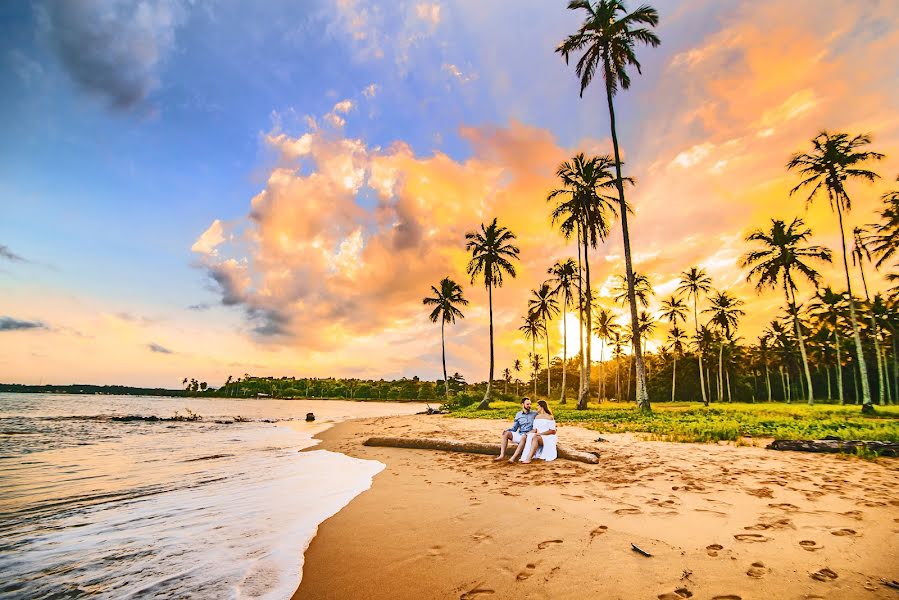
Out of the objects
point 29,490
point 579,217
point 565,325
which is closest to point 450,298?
point 565,325

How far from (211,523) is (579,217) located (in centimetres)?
2806

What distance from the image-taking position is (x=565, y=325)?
4188 centimetres

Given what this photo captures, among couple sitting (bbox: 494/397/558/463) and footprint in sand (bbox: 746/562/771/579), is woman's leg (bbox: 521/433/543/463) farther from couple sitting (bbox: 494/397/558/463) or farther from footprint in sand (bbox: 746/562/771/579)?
footprint in sand (bbox: 746/562/771/579)

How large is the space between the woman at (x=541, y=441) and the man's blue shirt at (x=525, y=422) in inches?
4.8

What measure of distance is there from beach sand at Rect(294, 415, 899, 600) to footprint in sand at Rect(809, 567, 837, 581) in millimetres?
17

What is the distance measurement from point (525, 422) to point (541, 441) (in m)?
0.53

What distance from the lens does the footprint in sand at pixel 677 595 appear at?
2.63 meters

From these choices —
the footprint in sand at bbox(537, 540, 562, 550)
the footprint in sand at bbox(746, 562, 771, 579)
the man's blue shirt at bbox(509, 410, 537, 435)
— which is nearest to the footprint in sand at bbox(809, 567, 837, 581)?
the footprint in sand at bbox(746, 562, 771, 579)

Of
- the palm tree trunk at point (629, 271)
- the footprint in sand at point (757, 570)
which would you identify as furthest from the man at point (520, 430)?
the palm tree trunk at point (629, 271)

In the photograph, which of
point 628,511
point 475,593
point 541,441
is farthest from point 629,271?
point 475,593

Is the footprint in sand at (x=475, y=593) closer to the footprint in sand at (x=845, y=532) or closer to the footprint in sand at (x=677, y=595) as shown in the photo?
the footprint in sand at (x=677, y=595)

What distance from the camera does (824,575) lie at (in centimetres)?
286

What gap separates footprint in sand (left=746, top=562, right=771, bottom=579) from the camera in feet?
9.53

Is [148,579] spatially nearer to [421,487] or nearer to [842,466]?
[421,487]
